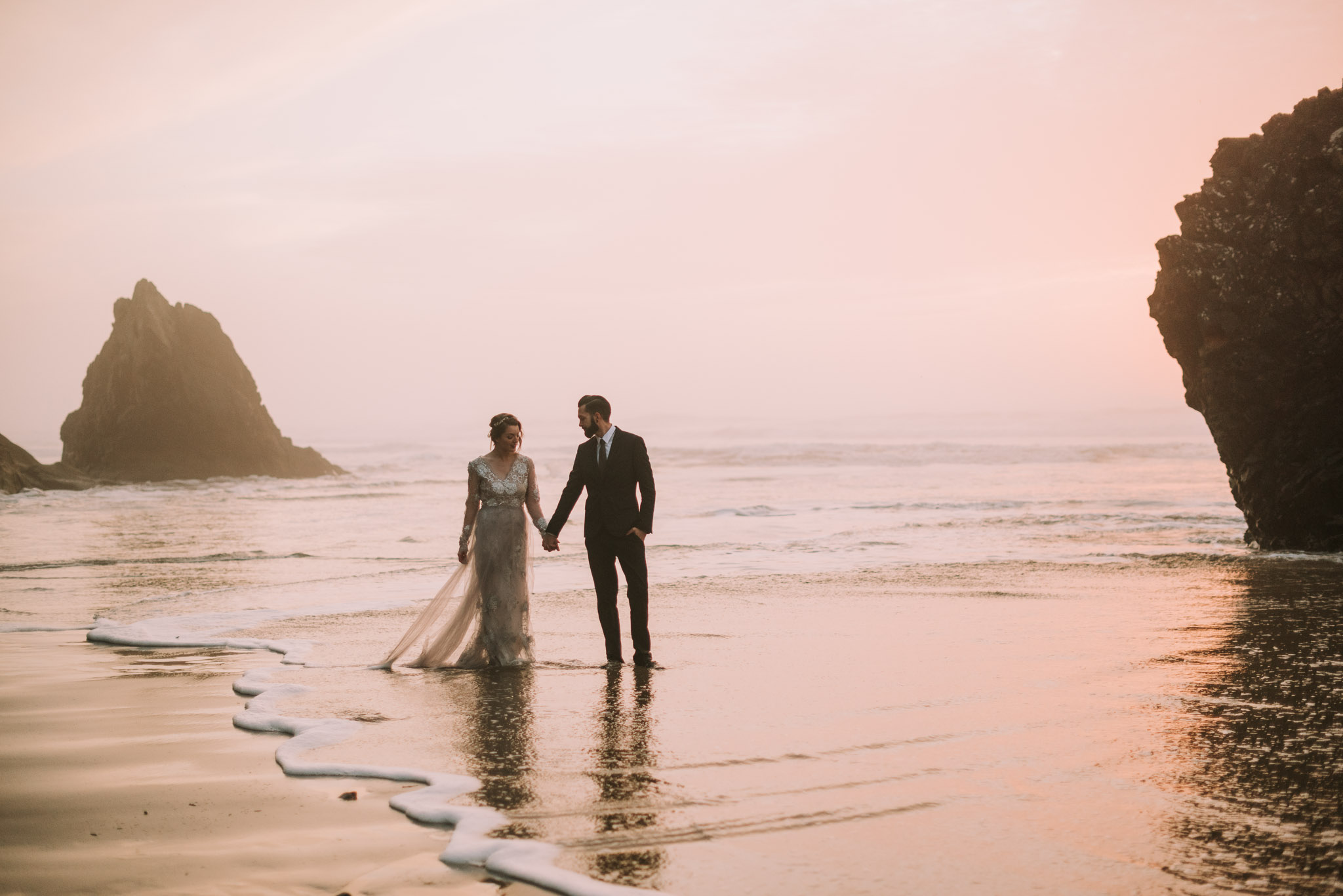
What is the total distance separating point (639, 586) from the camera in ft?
27.1

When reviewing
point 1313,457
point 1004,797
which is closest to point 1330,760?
point 1004,797

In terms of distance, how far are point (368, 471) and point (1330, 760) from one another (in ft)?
180

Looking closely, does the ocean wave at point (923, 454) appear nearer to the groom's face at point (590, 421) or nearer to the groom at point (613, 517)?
the groom at point (613, 517)

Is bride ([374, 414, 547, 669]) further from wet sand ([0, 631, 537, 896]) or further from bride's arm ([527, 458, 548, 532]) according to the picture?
wet sand ([0, 631, 537, 896])

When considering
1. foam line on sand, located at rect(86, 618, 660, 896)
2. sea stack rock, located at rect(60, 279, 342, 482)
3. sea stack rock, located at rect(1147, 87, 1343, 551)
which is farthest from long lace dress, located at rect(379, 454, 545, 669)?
sea stack rock, located at rect(60, 279, 342, 482)

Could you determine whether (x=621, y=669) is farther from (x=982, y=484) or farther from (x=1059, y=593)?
(x=982, y=484)

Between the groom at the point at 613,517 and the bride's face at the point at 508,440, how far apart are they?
556 mm

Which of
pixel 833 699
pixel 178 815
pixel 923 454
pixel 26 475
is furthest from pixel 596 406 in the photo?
pixel 923 454

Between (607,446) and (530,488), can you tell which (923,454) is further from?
(607,446)

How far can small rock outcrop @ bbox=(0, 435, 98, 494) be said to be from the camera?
1361 inches

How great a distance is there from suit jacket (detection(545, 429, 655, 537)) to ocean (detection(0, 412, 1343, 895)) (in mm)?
1157

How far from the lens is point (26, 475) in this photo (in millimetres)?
36938

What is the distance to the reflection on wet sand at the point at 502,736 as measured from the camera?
476cm

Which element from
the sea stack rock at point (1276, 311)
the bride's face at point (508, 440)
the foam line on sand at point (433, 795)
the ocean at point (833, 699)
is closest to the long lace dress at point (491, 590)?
the bride's face at point (508, 440)
